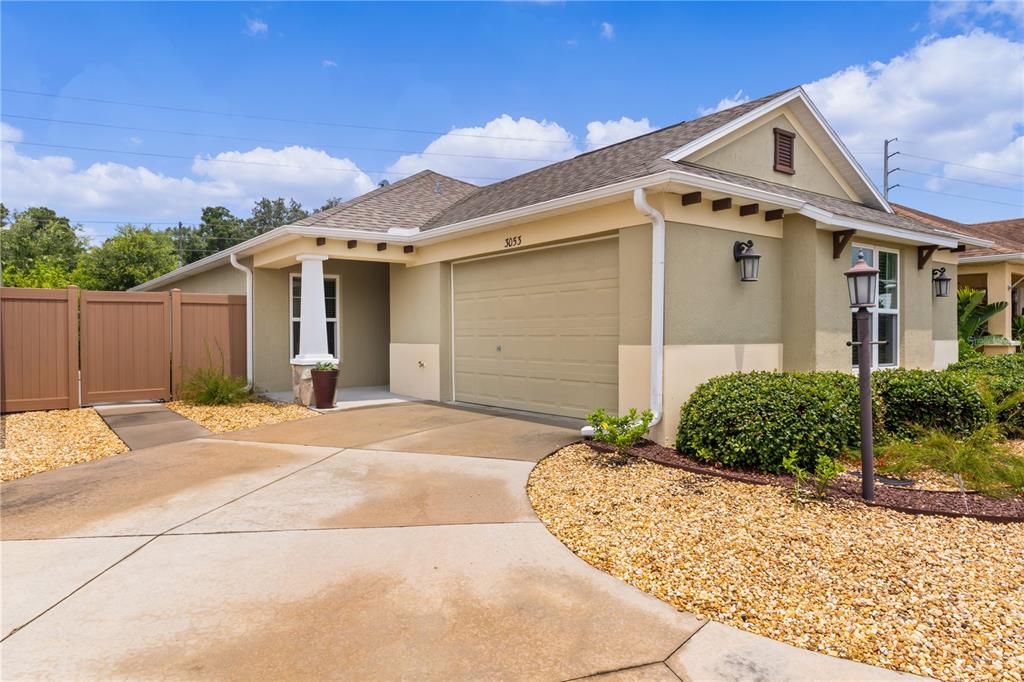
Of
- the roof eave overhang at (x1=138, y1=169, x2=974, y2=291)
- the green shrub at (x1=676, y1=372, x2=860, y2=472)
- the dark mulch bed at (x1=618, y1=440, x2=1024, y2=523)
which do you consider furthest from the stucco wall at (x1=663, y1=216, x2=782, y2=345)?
the dark mulch bed at (x1=618, y1=440, x2=1024, y2=523)

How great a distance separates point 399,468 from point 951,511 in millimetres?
4910

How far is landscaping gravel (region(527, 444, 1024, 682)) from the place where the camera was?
2871 millimetres

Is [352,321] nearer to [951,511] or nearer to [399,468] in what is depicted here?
[399,468]

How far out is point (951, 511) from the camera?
15.2ft

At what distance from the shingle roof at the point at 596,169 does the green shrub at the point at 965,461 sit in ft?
13.8

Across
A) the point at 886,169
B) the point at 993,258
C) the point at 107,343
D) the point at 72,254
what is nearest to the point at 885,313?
the point at 993,258

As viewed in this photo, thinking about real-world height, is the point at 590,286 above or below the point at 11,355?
above

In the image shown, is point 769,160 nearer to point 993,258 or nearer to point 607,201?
point 607,201

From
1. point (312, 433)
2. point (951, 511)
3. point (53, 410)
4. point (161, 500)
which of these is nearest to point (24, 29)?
point (53, 410)

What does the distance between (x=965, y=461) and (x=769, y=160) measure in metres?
5.55

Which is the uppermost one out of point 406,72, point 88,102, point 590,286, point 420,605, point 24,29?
point 88,102

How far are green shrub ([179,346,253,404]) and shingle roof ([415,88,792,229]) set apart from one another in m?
4.85

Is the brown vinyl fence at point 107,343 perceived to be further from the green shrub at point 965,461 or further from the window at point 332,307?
the green shrub at point 965,461

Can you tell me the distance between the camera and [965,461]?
5582mm
